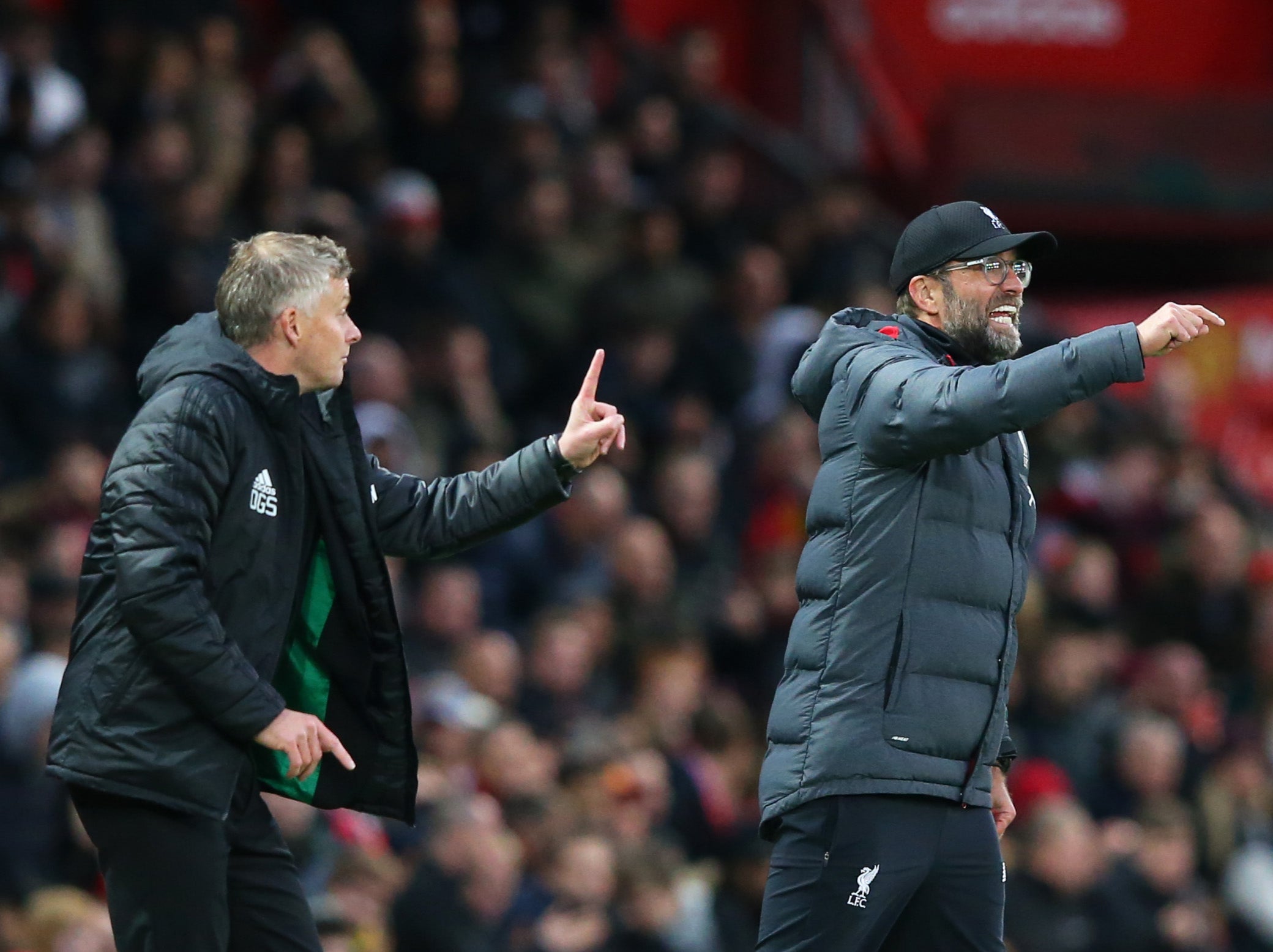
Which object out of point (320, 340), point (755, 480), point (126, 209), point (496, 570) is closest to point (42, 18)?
point (126, 209)

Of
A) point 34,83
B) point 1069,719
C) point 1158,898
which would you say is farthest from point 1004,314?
point 34,83

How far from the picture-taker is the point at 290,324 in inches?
172

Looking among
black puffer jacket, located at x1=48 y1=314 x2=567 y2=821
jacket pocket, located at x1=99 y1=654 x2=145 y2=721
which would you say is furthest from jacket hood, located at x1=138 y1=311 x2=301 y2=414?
jacket pocket, located at x1=99 y1=654 x2=145 y2=721

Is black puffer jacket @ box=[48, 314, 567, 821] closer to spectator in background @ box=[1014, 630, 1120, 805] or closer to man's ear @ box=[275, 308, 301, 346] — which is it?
man's ear @ box=[275, 308, 301, 346]

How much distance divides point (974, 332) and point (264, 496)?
58.1 inches

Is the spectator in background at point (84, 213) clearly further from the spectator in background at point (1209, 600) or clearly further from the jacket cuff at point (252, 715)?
the spectator in background at point (1209, 600)

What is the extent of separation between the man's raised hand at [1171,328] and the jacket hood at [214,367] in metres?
1.66

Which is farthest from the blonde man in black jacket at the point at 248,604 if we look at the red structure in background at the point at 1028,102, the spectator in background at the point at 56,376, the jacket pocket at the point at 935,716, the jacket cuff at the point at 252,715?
the red structure in background at the point at 1028,102

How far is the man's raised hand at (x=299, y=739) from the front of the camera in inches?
161

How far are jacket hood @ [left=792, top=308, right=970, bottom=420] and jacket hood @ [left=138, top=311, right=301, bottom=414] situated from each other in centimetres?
105

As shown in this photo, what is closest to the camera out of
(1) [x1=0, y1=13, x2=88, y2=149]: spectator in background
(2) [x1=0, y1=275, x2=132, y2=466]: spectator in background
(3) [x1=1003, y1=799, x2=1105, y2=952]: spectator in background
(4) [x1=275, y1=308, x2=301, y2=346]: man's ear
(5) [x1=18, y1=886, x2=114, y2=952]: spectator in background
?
(4) [x1=275, y1=308, x2=301, y2=346]: man's ear

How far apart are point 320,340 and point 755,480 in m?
6.33

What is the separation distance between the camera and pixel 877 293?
37.3ft

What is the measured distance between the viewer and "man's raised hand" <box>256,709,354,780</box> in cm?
410
